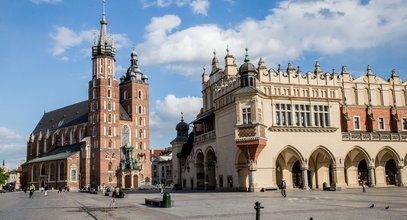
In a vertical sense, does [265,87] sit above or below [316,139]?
above

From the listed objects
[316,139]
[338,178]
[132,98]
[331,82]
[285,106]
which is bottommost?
[338,178]

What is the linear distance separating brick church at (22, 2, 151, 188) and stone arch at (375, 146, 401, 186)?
60667mm

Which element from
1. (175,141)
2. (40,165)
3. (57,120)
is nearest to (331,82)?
(175,141)

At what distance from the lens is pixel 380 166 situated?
48906mm

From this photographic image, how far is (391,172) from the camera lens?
50344 millimetres

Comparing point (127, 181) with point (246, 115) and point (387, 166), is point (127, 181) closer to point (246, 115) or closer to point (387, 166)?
point (387, 166)

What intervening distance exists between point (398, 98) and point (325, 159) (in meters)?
13.7

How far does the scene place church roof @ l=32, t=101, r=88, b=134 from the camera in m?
118

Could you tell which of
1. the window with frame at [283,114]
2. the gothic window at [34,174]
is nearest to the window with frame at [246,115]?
the window with frame at [283,114]

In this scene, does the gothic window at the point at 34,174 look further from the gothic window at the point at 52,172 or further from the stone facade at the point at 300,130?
the stone facade at the point at 300,130

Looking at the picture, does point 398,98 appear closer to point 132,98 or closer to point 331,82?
point 331,82

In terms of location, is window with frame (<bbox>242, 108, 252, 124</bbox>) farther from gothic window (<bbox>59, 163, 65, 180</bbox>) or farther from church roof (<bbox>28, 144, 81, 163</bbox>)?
gothic window (<bbox>59, 163, 65, 180</bbox>)

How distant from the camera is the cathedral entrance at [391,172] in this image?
49.9 meters

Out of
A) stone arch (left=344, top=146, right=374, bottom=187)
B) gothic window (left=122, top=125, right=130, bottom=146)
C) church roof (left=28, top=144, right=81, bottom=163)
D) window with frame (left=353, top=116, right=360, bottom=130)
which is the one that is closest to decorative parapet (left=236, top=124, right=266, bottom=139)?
stone arch (left=344, top=146, right=374, bottom=187)
